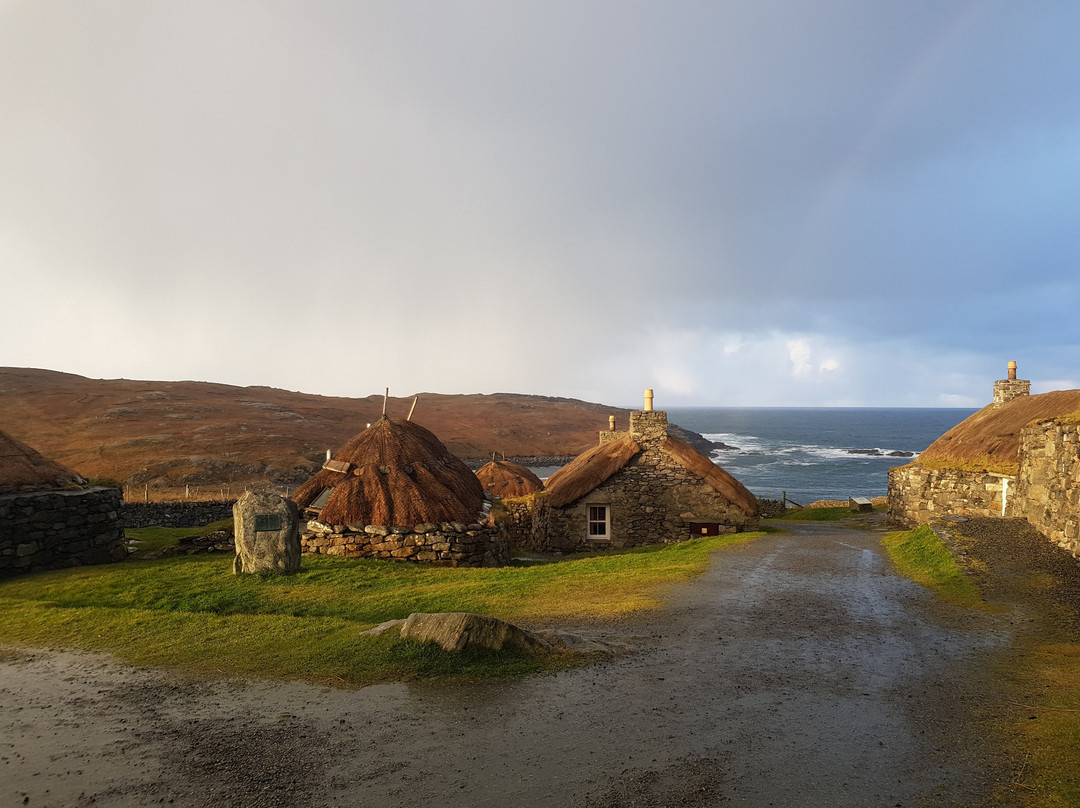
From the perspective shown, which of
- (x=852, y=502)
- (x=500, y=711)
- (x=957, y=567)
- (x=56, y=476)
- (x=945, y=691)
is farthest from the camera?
(x=852, y=502)

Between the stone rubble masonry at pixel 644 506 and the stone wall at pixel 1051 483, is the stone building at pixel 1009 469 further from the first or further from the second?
the stone rubble masonry at pixel 644 506

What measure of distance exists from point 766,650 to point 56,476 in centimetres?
1789

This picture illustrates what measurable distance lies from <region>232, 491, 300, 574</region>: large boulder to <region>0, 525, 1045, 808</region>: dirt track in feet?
16.9

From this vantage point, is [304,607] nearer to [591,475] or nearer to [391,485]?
[391,485]

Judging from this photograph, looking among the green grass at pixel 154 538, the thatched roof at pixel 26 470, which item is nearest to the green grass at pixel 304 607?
the green grass at pixel 154 538

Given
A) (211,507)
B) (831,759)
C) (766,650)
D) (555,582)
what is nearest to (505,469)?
(211,507)

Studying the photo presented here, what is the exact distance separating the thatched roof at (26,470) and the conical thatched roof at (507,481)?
19.3 meters

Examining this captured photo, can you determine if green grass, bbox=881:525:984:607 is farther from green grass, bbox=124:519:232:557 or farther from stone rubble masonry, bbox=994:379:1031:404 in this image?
green grass, bbox=124:519:232:557

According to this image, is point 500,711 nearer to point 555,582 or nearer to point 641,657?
point 641,657

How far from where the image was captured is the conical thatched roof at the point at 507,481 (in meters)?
33.7

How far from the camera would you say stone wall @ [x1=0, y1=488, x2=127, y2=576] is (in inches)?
590

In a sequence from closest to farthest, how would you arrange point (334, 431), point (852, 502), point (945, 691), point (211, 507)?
point (945, 691), point (211, 507), point (852, 502), point (334, 431)

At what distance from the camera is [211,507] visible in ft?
115

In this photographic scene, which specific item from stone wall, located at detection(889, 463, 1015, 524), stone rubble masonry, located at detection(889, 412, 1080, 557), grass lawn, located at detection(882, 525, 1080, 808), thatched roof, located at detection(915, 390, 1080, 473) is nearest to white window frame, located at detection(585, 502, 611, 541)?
stone wall, located at detection(889, 463, 1015, 524)
